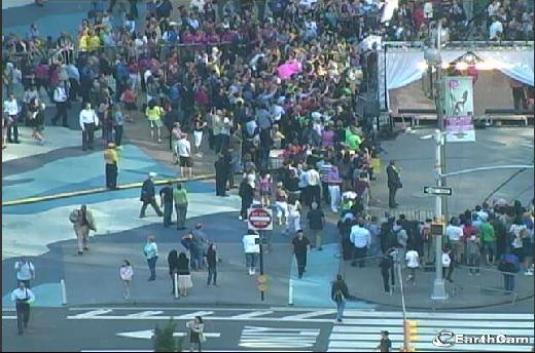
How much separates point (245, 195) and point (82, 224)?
4403mm

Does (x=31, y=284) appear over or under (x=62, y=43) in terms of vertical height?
under

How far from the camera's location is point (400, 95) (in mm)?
61625

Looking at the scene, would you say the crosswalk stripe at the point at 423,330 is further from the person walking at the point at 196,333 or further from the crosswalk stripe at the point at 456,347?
the person walking at the point at 196,333

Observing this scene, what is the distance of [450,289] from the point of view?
1956 inches

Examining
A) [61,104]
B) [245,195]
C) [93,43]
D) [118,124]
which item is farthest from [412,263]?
[93,43]

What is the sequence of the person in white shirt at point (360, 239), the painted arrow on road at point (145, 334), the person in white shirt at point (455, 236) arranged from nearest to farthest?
the painted arrow on road at point (145, 334) < the person in white shirt at point (455, 236) < the person in white shirt at point (360, 239)

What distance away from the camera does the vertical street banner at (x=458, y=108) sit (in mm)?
50312

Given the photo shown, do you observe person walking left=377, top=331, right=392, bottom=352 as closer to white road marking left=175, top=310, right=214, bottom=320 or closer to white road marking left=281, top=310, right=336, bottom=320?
white road marking left=281, top=310, right=336, bottom=320

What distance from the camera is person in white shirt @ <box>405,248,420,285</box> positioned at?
4978cm

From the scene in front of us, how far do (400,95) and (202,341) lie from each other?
1804 cm

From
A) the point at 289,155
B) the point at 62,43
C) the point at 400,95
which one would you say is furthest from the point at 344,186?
the point at 62,43

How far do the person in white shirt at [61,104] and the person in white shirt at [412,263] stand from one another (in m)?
13.8

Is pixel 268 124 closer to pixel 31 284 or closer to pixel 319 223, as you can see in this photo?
pixel 319 223

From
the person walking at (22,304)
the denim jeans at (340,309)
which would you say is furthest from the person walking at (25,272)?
the denim jeans at (340,309)
